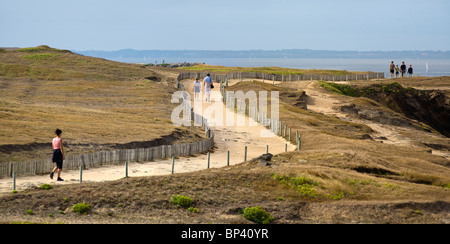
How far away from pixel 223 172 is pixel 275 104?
2751 cm

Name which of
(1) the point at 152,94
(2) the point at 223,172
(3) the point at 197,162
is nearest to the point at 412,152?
(3) the point at 197,162

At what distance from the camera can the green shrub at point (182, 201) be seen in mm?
19781

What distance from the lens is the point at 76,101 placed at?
166 ft

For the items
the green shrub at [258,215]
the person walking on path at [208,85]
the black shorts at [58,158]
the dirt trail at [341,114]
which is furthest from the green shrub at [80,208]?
the person walking on path at [208,85]

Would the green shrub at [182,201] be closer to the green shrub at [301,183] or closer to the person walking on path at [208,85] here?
the green shrub at [301,183]

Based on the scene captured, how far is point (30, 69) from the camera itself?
70.4m

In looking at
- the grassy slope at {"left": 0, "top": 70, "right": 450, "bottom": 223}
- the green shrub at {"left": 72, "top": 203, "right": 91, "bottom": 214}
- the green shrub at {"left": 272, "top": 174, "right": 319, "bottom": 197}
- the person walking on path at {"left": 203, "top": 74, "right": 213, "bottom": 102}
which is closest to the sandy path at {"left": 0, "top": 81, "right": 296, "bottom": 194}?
the grassy slope at {"left": 0, "top": 70, "right": 450, "bottom": 223}

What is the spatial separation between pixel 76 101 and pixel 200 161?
2325cm

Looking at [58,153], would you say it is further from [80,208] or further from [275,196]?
[275,196]

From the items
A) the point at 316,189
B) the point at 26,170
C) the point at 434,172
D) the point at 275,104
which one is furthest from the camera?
the point at 275,104
